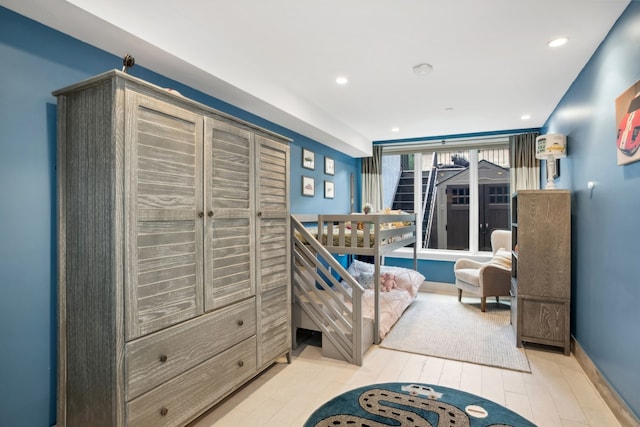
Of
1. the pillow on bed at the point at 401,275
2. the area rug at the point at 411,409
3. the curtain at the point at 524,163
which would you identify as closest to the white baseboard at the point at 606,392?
the area rug at the point at 411,409

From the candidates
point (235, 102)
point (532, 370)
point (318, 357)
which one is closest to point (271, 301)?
point (318, 357)

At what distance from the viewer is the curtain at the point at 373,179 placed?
228 inches

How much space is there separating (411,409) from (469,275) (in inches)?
107

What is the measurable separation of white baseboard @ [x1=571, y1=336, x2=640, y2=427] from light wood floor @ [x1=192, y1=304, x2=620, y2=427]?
4cm

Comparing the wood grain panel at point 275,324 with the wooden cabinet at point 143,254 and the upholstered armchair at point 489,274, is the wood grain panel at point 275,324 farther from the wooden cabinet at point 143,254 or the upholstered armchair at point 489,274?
the upholstered armchair at point 489,274

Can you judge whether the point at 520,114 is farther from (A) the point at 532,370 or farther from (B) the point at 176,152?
(B) the point at 176,152

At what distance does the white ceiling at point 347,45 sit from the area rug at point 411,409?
7.92 ft

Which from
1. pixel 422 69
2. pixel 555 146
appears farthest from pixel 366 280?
pixel 422 69

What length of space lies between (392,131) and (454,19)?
2.92m

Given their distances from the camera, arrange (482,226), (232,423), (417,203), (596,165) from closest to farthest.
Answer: (232,423)
(596,165)
(482,226)
(417,203)

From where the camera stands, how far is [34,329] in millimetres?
1696

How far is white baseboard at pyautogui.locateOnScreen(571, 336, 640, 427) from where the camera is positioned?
6.18ft

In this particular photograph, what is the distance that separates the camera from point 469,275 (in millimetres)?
4422

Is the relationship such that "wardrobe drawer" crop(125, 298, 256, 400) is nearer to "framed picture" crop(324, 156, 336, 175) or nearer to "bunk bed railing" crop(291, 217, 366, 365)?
"bunk bed railing" crop(291, 217, 366, 365)
